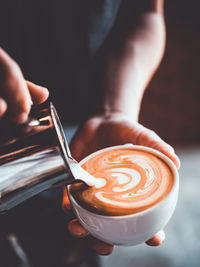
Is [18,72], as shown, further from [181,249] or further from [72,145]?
[181,249]

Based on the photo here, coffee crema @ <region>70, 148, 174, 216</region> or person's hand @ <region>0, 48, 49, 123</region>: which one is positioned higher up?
person's hand @ <region>0, 48, 49, 123</region>

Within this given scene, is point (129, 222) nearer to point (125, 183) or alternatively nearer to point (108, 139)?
point (125, 183)

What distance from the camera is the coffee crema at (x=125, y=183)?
24.5 inches

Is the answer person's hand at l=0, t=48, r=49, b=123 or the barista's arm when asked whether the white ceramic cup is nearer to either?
person's hand at l=0, t=48, r=49, b=123

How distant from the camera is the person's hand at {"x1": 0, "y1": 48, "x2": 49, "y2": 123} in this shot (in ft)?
1.26

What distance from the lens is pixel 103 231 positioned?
0.61 m

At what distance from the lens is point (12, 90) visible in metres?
0.40

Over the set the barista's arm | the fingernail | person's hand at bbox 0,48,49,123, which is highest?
person's hand at bbox 0,48,49,123

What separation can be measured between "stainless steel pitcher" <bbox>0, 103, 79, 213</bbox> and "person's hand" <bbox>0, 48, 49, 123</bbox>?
44 mm

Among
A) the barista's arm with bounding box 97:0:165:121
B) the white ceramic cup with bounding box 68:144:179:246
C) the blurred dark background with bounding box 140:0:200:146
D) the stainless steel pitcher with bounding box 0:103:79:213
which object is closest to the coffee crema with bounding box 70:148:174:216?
the white ceramic cup with bounding box 68:144:179:246

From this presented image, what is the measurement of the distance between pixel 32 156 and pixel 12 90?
0.16m

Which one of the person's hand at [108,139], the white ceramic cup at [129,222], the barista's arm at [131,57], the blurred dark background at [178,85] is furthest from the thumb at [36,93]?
the blurred dark background at [178,85]

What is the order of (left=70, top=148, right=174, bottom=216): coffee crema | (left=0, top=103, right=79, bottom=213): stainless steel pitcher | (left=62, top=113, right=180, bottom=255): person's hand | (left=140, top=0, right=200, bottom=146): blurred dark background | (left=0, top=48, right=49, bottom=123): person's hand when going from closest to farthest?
(left=0, top=48, right=49, bottom=123): person's hand
(left=0, top=103, right=79, bottom=213): stainless steel pitcher
(left=70, top=148, right=174, bottom=216): coffee crema
(left=62, top=113, right=180, bottom=255): person's hand
(left=140, top=0, right=200, bottom=146): blurred dark background

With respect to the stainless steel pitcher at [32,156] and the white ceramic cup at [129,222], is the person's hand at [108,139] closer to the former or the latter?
the white ceramic cup at [129,222]
